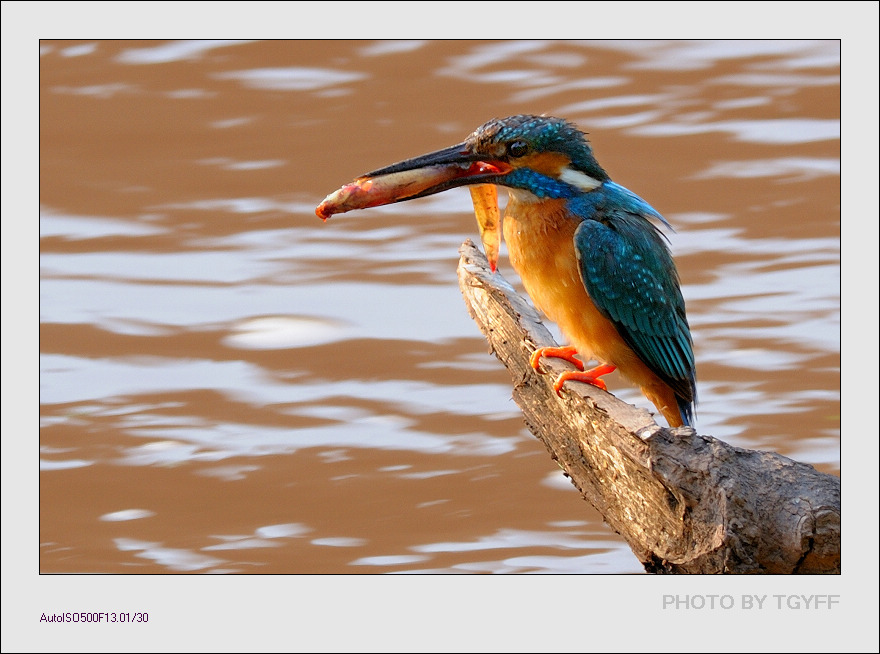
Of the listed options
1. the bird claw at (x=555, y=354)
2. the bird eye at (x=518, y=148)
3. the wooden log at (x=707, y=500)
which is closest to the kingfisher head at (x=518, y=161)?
the bird eye at (x=518, y=148)

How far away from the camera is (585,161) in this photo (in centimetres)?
302

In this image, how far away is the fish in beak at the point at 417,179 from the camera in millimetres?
2887

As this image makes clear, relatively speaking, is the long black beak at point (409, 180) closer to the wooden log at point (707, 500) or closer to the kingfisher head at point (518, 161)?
the kingfisher head at point (518, 161)

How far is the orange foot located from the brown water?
2.40 ft

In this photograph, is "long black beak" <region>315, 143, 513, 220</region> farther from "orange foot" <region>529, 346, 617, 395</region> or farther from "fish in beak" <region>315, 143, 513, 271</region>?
"orange foot" <region>529, 346, 617, 395</region>

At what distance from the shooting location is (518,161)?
2.98 meters

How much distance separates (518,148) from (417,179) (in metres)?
0.29

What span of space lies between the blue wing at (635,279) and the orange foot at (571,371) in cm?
13

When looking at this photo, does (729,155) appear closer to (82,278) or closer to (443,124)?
(443,124)

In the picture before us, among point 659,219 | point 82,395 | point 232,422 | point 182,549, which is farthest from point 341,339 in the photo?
point 659,219

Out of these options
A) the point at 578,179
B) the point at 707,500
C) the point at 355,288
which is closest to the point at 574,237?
the point at 578,179

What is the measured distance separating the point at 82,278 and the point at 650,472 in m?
3.85

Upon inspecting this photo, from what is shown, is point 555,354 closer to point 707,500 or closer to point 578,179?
point 578,179

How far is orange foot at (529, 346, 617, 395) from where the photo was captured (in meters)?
2.79
